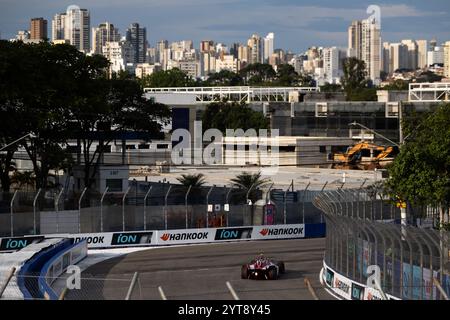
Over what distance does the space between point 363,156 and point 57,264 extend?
81.1 m

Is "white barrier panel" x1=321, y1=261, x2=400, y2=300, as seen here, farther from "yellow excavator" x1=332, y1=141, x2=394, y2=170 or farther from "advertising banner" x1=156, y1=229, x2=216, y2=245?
"yellow excavator" x1=332, y1=141, x2=394, y2=170

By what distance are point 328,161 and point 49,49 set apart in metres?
49.5

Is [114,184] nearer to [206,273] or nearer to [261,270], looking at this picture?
[206,273]

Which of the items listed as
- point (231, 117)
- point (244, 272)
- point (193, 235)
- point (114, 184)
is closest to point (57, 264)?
point (244, 272)

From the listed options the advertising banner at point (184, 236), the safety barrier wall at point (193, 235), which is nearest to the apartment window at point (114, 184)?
the safety barrier wall at point (193, 235)

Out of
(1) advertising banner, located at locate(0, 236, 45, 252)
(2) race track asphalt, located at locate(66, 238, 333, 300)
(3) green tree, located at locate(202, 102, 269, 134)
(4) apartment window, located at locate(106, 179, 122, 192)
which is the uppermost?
(3) green tree, located at locate(202, 102, 269, 134)

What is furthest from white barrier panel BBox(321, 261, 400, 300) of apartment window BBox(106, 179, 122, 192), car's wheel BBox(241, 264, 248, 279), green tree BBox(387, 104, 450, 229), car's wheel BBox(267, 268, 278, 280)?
apartment window BBox(106, 179, 122, 192)

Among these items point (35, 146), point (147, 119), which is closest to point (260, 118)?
point (147, 119)

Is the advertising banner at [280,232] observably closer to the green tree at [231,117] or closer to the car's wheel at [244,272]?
the car's wheel at [244,272]

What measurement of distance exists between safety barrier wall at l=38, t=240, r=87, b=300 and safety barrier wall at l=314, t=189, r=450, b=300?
31.5 feet

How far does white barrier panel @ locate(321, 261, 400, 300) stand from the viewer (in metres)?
33.4

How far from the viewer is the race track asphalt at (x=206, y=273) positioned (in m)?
35.8
